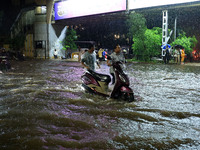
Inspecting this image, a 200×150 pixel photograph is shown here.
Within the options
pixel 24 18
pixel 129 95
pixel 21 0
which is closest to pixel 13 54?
pixel 24 18

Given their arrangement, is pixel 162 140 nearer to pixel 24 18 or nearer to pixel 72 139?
pixel 72 139

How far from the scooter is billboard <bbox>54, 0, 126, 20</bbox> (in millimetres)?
18278

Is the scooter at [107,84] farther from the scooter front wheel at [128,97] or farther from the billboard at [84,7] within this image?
the billboard at [84,7]

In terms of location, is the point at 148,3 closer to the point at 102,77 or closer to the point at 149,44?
the point at 149,44

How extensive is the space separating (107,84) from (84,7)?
2289 centimetres

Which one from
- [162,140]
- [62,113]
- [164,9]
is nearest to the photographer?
[162,140]

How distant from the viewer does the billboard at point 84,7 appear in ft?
79.1

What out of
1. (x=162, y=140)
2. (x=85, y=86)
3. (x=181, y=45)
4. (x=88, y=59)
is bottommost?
(x=162, y=140)

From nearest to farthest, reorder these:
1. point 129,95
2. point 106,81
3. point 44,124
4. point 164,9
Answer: point 44,124
point 129,95
point 106,81
point 164,9

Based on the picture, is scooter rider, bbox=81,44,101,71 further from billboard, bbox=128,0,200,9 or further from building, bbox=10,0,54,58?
building, bbox=10,0,54,58

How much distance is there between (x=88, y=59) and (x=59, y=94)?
1.50 meters

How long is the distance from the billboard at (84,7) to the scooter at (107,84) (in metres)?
18.3

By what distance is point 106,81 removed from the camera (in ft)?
21.6

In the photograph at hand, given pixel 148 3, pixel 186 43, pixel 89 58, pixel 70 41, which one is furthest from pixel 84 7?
pixel 89 58
